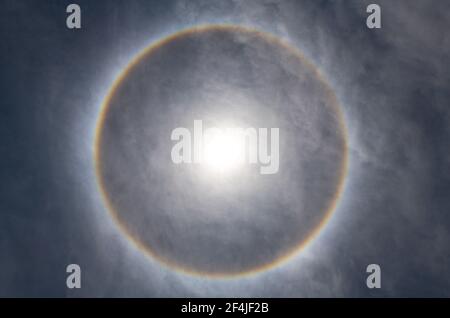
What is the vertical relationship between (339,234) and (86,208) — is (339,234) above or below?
below

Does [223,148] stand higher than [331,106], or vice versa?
[331,106]

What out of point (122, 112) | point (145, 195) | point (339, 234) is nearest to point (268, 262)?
point (339, 234)

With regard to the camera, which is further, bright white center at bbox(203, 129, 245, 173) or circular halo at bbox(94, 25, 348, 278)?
bright white center at bbox(203, 129, 245, 173)

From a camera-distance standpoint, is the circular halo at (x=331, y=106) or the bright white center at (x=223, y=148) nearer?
the circular halo at (x=331, y=106)
